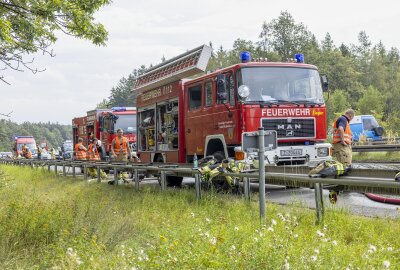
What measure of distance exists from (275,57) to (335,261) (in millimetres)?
69635

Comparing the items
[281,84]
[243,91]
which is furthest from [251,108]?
[281,84]

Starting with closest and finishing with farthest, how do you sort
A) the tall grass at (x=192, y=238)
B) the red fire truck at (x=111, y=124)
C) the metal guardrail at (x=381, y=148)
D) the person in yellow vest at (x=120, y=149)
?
the tall grass at (x=192, y=238)
the person in yellow vest at (x=120, y=149)
the metal guardrail at (x=381, y=148)
the red fire truck at (x=111, y=124)

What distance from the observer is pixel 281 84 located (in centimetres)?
1020

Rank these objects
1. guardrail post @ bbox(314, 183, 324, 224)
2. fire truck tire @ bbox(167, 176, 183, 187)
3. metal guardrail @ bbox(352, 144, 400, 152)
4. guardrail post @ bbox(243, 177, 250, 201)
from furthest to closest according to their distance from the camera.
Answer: metal guardrail @ bbox(352, 144, 400, 152)
fire truck tire @ bbox(167, 176, 183, 187)
guardrail post @ bbox(243, 177, 250, 201)
guardrail post @ bbox(314, 183, 324, 224)

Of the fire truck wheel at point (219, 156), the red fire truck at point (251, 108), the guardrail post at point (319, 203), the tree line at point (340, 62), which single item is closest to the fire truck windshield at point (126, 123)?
the red fire truck at point (251, 108)

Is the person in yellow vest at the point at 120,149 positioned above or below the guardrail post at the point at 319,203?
above

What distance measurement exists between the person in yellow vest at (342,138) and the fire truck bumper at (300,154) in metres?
0.24

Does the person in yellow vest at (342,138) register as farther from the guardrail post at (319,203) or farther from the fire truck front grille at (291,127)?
the guardrail post at (319,203)

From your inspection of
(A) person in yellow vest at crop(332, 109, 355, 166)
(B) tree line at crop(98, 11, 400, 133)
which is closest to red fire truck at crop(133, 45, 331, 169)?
(A) person in yellow vest at crop(332, 109, 355, 166)

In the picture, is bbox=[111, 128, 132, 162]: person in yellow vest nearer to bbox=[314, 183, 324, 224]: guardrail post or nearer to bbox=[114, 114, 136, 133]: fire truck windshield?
bbox=[114, 114, 136, 133]: fire truck windshield

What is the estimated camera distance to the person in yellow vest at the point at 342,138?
10.4m

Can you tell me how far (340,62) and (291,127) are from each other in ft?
212

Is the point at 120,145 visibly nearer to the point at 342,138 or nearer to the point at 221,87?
the point at 221,87

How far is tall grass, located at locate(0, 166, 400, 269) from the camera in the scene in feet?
13.0
